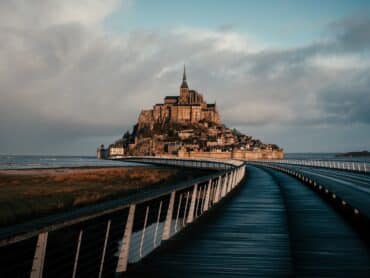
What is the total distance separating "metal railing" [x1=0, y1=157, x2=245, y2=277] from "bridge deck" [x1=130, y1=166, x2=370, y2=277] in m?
0.60

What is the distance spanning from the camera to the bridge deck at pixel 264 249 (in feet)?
22.9

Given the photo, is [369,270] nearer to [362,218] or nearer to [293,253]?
[293,253]

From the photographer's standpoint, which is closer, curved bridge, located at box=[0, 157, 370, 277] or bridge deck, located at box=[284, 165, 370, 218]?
curved bridge, located at box=[0, 157, 370, 277]

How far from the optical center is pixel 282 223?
12242 millimetres

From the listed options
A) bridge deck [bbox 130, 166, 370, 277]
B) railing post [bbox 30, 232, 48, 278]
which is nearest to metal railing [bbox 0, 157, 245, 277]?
railing post [bbox 30, 232, 48, 278]

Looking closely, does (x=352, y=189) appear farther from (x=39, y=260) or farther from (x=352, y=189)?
(x=39, y=260)

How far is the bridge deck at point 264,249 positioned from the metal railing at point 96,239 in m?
0.60

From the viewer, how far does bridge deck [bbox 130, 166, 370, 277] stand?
696 cm

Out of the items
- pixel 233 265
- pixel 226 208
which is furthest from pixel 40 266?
pixel 226 208

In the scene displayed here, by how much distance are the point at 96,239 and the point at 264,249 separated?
700cm

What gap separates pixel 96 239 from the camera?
1428 cm

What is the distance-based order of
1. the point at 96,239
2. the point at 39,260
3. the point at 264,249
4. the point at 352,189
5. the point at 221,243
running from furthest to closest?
the point at 352,189 → the point at 96,239 → the point at 221,243 → the point at 264,249 → the point at 39,260

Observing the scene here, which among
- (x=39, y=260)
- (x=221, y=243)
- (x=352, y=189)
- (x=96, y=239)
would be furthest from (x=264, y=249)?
(x=352, y=189)

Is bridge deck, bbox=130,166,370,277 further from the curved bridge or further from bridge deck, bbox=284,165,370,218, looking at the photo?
bridge deck, bbox=284,165,370,218
